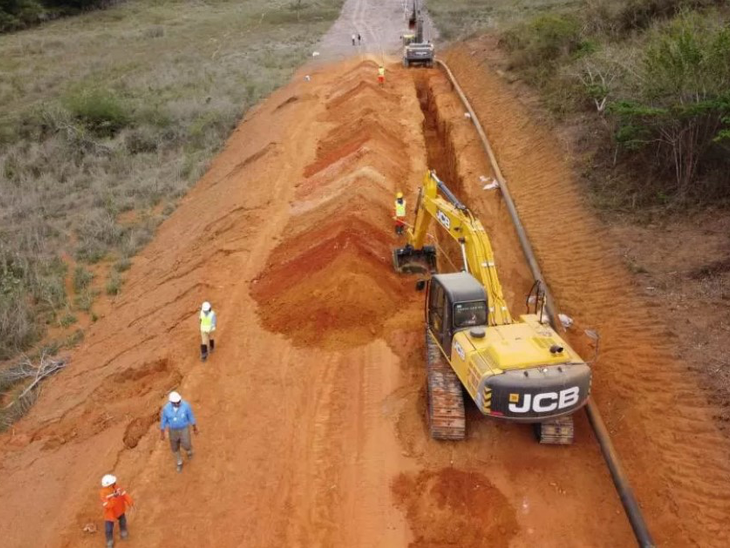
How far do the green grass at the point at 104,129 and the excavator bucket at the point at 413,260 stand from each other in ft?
27.3

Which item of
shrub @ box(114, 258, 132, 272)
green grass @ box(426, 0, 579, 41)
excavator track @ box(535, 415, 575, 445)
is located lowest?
shrub @ box(114, 258, 132, 272)

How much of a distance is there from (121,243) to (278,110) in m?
11.7

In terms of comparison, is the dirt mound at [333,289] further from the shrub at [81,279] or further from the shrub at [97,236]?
the shrub at [97,236]

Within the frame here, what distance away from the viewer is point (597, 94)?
19172mm

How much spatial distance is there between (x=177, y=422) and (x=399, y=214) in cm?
800

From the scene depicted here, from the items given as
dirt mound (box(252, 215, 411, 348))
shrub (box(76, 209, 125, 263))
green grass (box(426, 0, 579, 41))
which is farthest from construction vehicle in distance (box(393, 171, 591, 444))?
green grass (box(426, 0, 579, 41))

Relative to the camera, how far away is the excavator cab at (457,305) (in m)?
10.2

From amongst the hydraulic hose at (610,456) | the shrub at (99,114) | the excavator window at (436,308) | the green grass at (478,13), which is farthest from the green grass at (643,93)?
the shrub at (99,114)

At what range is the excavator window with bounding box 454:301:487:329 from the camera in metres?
10.2

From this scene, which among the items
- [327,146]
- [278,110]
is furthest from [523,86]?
[278,110]

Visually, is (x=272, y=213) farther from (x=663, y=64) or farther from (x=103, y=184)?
(x=663, y=64)

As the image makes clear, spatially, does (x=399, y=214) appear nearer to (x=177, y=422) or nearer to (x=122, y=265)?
(x=177, y=422)

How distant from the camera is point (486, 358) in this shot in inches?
368

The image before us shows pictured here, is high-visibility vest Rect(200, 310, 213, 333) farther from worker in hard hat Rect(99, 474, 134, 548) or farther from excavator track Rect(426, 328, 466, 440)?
excavator track Rect(426, 328, 466, 440)
